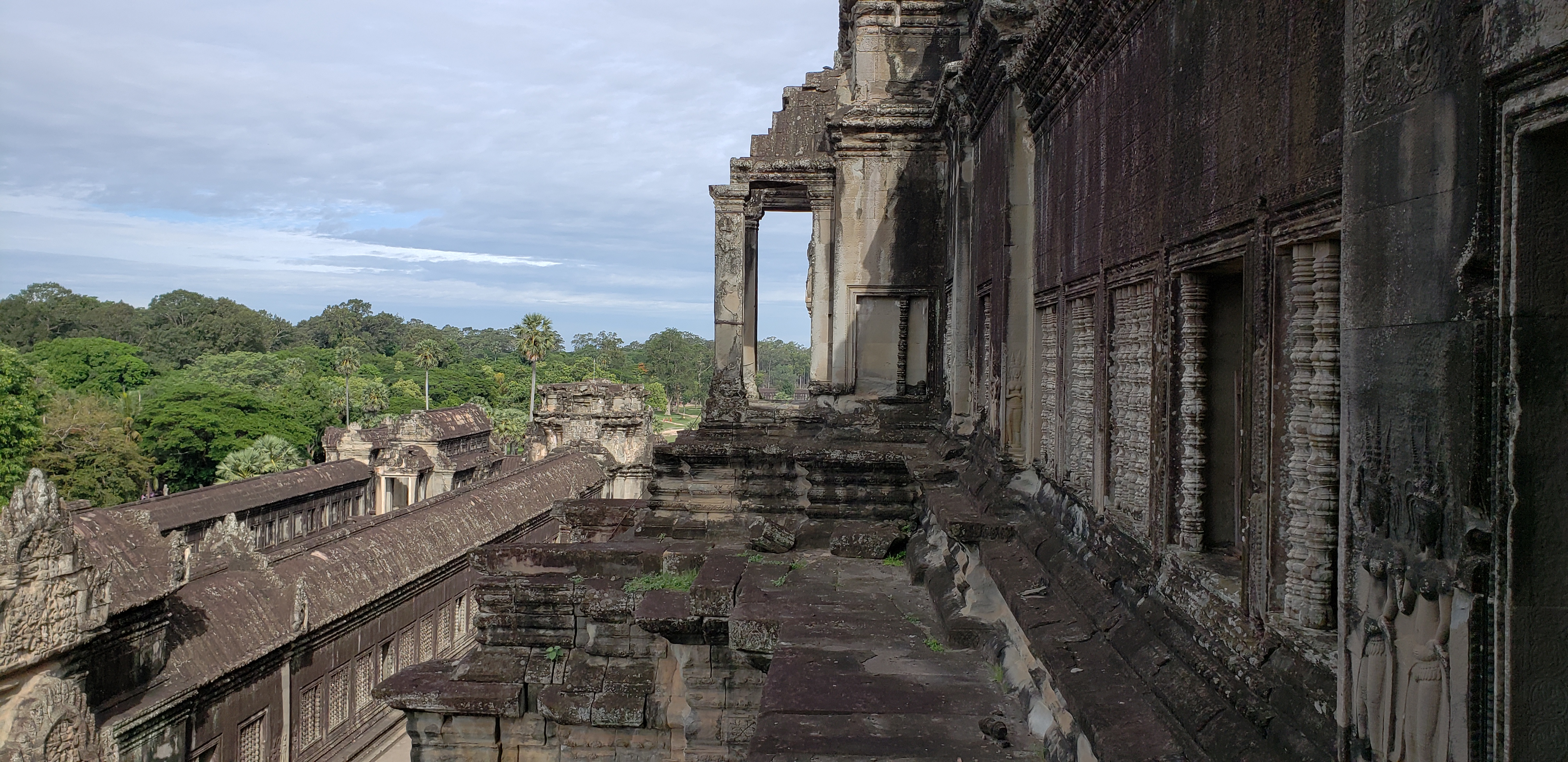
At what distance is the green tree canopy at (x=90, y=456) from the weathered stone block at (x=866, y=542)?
3546 cm

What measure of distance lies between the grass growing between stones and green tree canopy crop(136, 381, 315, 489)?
138 feet

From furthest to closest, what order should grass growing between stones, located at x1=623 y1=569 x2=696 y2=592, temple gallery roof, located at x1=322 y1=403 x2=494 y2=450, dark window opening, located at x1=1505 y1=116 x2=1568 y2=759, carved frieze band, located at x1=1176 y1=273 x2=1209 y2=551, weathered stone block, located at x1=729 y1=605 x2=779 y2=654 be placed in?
temple gallery roof, located at x1=322 y1=403 x2=494 y2=450 < grass growing between stones, located at x1=623 y1=569 x2=696 y2=592 < weathered stone block, located at x1=729 y1=605 x2=779 y2=654 < carved frieze band, located at x1=1176 y1=273 x2=1209 y2=551 < dark window opening, located at x1=1505 y1=116 x2=1568 y2=759

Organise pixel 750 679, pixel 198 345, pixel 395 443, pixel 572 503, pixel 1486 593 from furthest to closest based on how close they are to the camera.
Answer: pixel 198 345 → pixel 395 443 → pixel 572 503 → pixel 750 679 → pixel 1486 593

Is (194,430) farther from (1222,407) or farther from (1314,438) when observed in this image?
(1314,438)

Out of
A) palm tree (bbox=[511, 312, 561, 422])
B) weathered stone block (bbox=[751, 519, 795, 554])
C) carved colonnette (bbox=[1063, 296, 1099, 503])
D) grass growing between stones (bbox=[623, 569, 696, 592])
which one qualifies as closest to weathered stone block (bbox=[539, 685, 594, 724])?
grass growing between stones (bbox=[623, 569, 696, 592])

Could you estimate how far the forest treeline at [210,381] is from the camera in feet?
118

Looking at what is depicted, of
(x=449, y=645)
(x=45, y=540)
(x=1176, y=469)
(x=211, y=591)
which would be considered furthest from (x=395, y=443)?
(x=1176, y=469)

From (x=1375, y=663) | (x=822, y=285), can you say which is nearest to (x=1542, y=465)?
(x=1375, y=663)

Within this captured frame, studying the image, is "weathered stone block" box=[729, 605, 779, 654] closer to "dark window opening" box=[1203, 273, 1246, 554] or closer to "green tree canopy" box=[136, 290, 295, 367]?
"dark window opening" box=[1203, 273, 1246, 554]

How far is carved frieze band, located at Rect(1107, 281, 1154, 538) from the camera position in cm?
429

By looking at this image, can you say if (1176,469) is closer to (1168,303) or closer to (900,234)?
(1168,303)

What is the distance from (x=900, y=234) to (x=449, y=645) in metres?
12.5

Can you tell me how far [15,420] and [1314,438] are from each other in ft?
A: 132

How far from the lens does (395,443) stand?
113 feet
